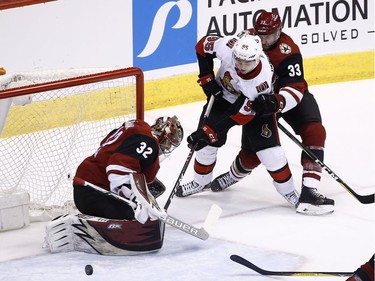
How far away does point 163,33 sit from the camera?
21.6ft

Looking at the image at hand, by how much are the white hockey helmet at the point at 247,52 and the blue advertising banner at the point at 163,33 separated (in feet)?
5.43

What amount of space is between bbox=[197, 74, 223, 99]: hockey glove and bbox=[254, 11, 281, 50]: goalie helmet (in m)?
0.30

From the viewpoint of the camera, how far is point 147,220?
4.54 m

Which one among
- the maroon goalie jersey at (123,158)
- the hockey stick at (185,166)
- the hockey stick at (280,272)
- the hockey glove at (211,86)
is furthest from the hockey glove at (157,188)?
the hockey stick at (280,272)

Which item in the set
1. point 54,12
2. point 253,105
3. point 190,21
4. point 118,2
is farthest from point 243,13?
point 253,105

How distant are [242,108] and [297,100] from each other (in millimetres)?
285

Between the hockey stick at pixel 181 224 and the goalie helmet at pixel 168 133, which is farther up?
the goalie helmet at pixel 168 133

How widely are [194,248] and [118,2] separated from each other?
→ 6.88 feet

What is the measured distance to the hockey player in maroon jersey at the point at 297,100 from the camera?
202 inches

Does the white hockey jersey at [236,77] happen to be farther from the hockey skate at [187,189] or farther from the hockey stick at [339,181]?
the hockey skate at [187,189]

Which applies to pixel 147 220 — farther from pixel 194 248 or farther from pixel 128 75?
pixel 128 75

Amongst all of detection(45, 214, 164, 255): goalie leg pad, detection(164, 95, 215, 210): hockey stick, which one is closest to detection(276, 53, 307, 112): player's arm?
detection(164, 95, 215, 210): hockey stick

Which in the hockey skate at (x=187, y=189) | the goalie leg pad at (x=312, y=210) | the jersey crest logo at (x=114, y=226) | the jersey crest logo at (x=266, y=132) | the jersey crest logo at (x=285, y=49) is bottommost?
the hockey skate at (x=187, y=189)

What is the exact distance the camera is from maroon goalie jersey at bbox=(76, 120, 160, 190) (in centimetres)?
451
